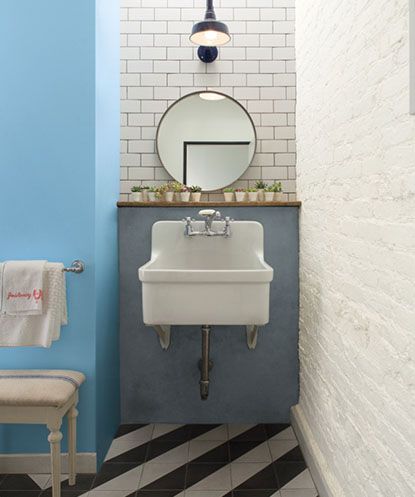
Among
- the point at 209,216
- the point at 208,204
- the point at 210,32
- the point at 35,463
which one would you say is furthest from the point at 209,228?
the point at 35,463

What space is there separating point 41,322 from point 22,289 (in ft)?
0.55

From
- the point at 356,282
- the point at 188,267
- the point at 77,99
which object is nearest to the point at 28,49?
the point at 77,99

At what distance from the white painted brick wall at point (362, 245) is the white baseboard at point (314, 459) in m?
Result: 0.05

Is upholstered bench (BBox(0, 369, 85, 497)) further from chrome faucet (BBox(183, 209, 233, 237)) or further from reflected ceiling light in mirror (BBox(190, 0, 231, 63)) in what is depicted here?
reflected ceiling light in mirror (BBox(190, 0, 231, 63))

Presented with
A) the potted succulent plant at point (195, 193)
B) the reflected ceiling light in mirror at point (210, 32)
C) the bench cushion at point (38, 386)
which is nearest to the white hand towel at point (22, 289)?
the bench cushion at point (38, 386)

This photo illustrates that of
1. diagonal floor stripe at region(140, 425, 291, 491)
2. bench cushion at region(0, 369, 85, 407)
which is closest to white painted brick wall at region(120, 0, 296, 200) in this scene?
bench cushion at region(0, 369, 85, 407)

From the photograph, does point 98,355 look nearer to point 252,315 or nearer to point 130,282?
point 130,282

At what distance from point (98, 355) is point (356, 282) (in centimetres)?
126

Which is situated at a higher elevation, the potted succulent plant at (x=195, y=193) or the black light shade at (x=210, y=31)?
the black light shade at (x=210, y=31)

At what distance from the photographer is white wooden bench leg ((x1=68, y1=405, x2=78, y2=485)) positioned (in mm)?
2168

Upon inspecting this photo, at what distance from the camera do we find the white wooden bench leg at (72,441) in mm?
2168

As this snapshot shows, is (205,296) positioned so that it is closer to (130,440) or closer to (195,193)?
(195,193)

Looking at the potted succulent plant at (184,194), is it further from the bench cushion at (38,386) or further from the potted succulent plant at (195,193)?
the bench cushion at (38,386)

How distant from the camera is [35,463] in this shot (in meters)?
2.28
